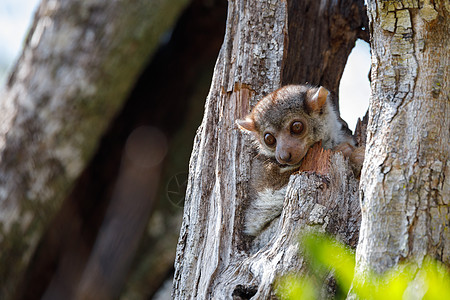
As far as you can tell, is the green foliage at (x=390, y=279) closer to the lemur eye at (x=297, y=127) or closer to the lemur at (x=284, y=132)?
the lemur at (x=284, y=132)

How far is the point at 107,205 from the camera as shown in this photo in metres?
5.77

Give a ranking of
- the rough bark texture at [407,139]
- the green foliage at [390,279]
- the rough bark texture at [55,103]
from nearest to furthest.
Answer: the green foliage at [390,279] → the rough bark texture at [407,139] → the rough bark texture at [55,103]

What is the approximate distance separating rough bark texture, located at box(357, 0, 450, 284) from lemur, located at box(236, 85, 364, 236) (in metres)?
1.35

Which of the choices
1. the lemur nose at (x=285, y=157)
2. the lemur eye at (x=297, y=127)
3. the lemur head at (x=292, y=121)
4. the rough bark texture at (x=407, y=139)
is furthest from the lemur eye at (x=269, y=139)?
the rough bark texture at (x=407, y=139)

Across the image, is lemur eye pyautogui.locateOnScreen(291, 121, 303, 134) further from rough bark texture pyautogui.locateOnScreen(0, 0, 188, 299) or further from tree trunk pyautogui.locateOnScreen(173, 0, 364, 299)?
rough bark texture pyautogui.locateOnScreen(0, 0, 188, 299)

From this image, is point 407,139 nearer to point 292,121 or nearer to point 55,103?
point 292,121

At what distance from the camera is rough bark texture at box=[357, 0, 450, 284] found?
6.41ft

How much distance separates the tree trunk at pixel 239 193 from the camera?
2.65 meters

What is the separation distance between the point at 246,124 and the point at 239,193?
506 mm

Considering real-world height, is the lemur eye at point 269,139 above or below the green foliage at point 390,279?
above

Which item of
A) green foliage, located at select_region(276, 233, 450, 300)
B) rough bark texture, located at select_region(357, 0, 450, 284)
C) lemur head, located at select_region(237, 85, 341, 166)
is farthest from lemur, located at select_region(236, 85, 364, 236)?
rough bark texture, located at select_region(357, 0, 450, 284)

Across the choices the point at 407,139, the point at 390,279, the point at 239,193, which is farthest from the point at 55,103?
the point at 390,279

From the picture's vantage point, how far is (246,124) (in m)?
3.62

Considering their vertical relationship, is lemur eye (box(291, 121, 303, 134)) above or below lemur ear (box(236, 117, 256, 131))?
above
